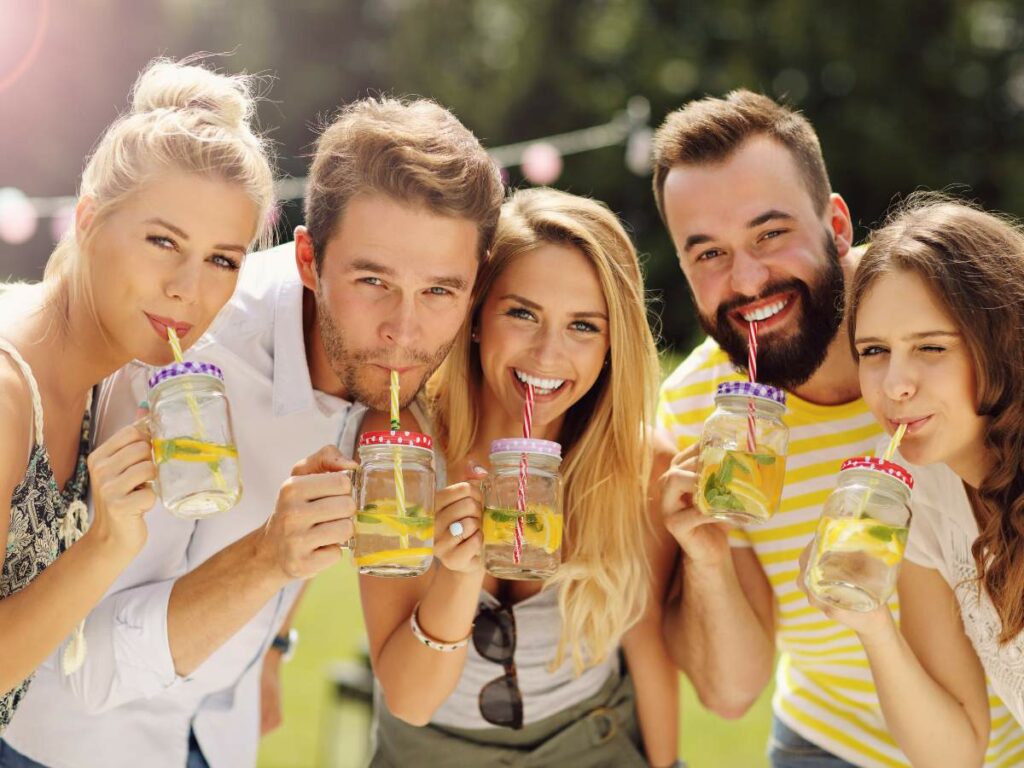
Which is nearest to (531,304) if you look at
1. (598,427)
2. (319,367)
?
(598,427)

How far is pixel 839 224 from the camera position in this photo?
381 cm

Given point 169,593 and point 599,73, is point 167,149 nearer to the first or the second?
point 169,593

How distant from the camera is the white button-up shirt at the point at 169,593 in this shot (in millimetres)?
3029

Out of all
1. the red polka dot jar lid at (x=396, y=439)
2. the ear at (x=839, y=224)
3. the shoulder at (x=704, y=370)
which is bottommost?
the shoulder at (x=704, y=370)

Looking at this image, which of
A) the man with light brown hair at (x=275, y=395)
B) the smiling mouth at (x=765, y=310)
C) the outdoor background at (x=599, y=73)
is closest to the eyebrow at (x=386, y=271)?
the man with light brown hair at (x=275, y=395)

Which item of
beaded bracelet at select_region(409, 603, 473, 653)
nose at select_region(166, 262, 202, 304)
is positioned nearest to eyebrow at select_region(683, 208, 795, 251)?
beaded bracelet at select_region(409, 603, 473, 653)

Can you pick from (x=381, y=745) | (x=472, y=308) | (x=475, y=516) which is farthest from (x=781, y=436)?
(x=381, y=745)

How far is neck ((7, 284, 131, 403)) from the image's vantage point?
281cm

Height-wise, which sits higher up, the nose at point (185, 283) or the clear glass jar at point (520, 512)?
the nose at point (185, 283)

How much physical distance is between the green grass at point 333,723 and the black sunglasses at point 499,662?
1507 millimetres

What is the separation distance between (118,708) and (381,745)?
0.87m

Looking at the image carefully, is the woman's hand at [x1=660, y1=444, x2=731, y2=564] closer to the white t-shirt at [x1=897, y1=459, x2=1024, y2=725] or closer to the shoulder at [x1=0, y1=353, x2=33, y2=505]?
the white t-shirt at [x1=897, y1=459, x2=1024, y2=725]

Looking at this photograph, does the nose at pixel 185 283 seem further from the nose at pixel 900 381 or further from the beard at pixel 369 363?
the nose at pixel 900 381

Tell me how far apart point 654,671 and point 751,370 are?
105 cm
